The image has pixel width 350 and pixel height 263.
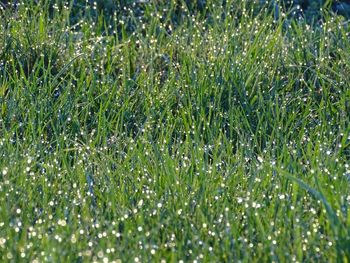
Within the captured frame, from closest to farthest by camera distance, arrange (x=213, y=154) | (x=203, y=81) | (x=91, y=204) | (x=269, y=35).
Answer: (x=91, y=204) → (x=213, y=154) → (x=203, y=81) → (x=269, y=35)

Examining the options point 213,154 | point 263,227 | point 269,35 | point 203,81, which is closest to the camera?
point 263,227

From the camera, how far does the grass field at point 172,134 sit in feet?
8.48

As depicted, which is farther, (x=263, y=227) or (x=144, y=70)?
(x=144, y=70)

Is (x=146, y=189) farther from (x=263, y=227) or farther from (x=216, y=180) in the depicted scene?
(x=263, y=227)

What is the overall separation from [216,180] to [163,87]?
37.4 inches

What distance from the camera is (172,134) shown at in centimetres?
351

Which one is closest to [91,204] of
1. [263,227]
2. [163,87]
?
[263,227]

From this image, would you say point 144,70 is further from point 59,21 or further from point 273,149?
point 273,149

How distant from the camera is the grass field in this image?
2584 mm

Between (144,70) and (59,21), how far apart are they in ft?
2.02

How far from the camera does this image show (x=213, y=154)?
10.6 feet

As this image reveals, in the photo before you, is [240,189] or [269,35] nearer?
[240,189]

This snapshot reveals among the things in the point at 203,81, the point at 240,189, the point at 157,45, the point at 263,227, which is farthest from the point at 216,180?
the point at 157,45

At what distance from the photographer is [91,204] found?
114 inches
